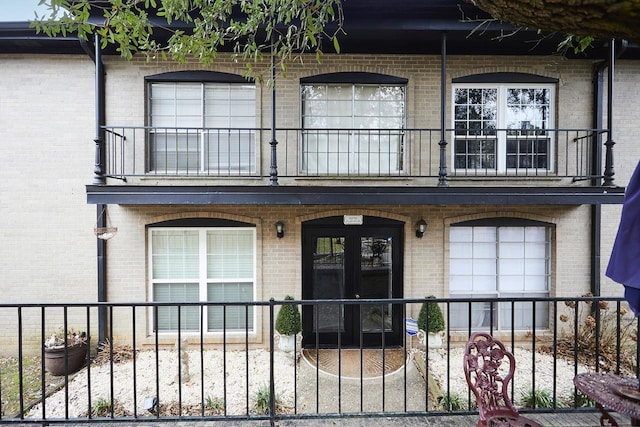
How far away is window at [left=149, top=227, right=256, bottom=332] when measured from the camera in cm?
608

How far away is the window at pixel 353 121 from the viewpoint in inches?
242

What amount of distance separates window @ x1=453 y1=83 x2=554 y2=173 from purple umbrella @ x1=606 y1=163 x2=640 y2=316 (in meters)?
4.16

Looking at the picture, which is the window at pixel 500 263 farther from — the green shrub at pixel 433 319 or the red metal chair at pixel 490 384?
the red metal chair at pixel 490 384

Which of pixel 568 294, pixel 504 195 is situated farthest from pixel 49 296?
pixel 568 294

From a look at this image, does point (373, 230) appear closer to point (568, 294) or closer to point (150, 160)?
point (568, 294)

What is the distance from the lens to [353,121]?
6.18 metres

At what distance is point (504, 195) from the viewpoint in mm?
5273

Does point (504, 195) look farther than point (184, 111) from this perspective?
No

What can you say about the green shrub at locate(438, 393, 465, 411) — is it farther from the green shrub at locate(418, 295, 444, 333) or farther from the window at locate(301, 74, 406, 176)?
the window at locate(301, 74, 406, 176)

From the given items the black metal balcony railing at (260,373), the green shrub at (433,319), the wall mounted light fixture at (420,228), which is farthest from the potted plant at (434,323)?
the wall mounted light fixture at (420,228)

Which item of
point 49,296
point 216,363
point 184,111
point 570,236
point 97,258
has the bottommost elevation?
point 216,363

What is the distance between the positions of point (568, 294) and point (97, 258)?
892 centimetres

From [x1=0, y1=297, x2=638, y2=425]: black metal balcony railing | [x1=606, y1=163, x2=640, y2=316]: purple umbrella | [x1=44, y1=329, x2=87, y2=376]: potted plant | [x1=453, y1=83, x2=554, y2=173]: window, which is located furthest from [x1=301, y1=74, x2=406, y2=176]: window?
[x1=44, y1=329, x2=87, y2=376]: potted plant

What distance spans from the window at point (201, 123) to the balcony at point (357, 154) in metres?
0.02
